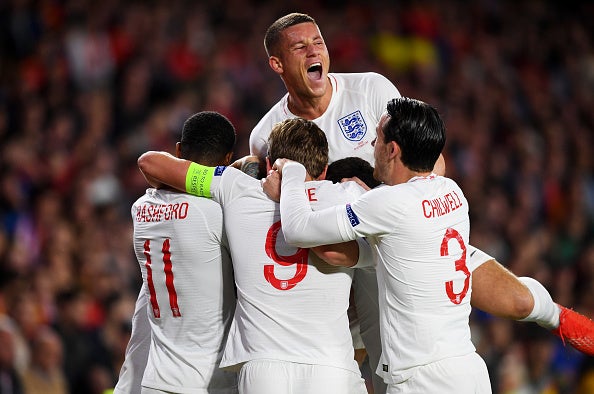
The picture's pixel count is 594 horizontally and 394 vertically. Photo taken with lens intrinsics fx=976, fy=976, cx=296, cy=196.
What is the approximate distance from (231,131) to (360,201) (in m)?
0.87

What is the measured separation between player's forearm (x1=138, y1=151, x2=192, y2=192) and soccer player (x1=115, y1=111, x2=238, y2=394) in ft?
0.26

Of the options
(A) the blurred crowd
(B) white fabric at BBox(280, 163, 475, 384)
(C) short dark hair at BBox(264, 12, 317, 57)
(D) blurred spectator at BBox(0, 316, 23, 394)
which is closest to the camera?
(B) white fabric at BBox(280, 163, 475, 384)

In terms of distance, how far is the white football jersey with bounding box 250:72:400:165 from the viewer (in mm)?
5270

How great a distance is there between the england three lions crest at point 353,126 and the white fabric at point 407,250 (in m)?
0.97

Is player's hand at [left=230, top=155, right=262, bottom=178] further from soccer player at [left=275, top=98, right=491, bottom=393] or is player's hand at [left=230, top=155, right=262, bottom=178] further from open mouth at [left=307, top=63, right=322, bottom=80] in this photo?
open mouth at [left=307, top=63, right=322, bottom=80]

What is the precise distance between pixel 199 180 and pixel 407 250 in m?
1.02

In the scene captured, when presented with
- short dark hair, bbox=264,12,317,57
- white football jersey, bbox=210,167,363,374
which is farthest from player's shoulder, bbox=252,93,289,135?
white football jersey, bbox=210,167,363,374

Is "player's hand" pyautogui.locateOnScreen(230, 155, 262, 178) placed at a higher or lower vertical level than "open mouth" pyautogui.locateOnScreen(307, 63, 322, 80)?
lower

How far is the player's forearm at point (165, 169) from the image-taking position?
4.58 metres

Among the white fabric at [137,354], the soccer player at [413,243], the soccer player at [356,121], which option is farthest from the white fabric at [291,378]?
the white fabric at [137,354]

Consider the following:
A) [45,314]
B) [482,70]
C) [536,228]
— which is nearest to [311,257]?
[45,314]

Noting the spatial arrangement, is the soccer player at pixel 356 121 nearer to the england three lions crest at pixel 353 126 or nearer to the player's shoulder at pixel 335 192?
the england three lions crest at pixel 353 126

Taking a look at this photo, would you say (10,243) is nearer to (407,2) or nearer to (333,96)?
(333,96)

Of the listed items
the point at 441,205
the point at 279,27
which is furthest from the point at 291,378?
the point at 279,27
